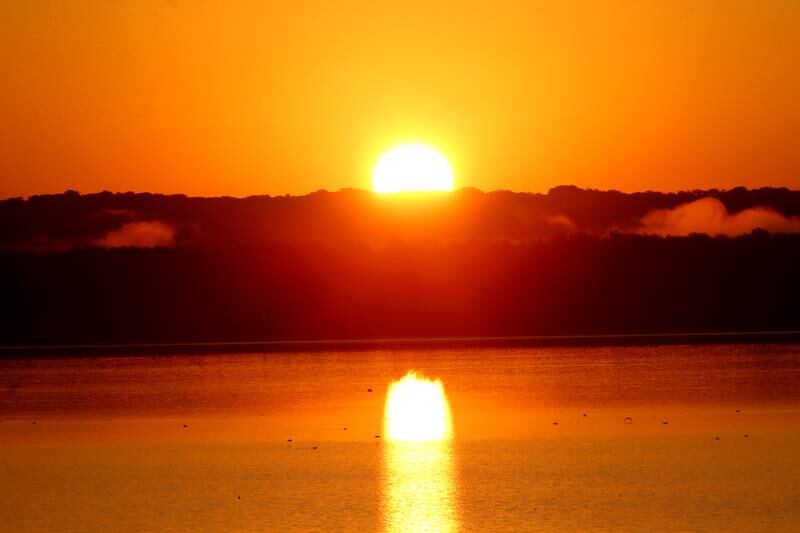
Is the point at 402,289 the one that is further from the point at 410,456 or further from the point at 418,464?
the point at 418,464

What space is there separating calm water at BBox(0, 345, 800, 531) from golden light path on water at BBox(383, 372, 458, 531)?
1.8 inches

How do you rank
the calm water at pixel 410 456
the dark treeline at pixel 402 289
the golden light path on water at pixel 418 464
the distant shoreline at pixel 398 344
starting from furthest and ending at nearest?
1. the dark treeline at pixel 402 289
2. the distant shoreline at pixel 398 344
3. the calm water at pixel 410 456
4. the golden light path on water at pixel 418 464

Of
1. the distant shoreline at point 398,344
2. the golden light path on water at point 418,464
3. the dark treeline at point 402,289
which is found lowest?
the golden light path on water at point 418,464

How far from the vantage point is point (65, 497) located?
11.9 m

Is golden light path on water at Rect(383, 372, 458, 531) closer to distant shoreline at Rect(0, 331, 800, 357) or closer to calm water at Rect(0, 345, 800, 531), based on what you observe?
calm water at Rect(0, 345, 800, 531)

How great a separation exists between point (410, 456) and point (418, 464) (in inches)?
24.2

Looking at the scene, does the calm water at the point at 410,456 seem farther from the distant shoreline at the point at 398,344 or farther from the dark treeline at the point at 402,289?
the dark treeline at the point at 402,289

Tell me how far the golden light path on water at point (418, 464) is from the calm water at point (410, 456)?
4cm

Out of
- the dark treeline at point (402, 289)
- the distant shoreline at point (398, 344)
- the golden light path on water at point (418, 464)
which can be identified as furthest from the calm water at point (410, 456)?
the dark treeline at point (402, 289)

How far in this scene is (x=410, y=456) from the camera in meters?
13.9

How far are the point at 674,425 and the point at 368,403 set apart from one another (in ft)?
19.0

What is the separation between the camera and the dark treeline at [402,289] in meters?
61.6

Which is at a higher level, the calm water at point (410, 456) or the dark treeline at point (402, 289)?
the dark treeline at point (402, 289)

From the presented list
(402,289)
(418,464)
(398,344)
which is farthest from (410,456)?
(402,289)
